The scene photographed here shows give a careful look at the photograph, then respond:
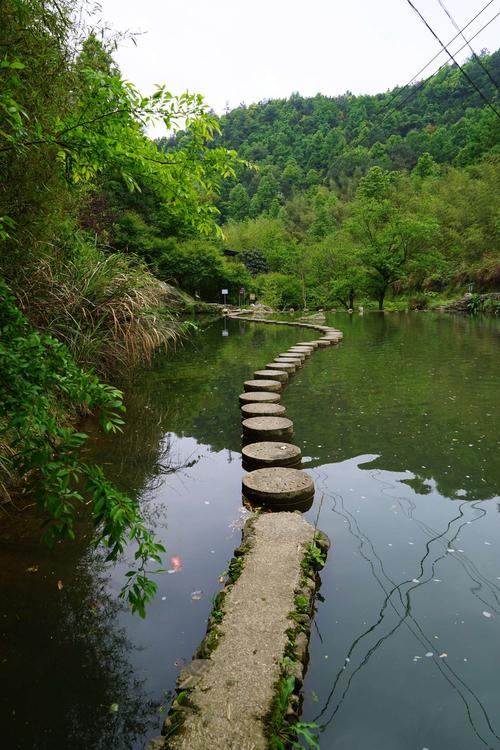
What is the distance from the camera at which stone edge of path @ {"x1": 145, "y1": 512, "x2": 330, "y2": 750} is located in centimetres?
139

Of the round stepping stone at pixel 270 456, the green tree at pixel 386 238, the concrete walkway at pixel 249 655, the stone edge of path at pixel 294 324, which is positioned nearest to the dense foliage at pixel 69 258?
the concrete walkway at pixel 249 655

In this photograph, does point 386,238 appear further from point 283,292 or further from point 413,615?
point 413,615

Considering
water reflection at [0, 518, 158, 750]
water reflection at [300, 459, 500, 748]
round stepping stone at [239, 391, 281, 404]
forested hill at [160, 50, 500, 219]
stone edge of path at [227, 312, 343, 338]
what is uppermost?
forested hill at [160, 50, 500, 219]

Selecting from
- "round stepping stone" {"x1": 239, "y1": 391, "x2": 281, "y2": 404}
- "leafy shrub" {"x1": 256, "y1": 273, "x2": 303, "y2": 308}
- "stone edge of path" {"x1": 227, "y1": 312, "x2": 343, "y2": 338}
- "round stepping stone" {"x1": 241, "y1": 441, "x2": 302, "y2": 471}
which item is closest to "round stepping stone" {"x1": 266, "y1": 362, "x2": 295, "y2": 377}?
"round stepping stone" {"x1": 239, "y1": 391, "x2": 281, "y2": 404}

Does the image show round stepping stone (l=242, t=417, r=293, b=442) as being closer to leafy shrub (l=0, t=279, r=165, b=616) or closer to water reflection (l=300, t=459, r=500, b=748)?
water reflection (l=300, t=459, r=500, b=748)

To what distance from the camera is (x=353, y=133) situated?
62.3 metres

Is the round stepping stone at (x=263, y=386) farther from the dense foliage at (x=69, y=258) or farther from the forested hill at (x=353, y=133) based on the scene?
the forested hill at (x=353, y=133)

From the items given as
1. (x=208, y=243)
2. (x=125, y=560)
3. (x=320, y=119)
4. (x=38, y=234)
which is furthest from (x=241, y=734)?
(x=320, y=119)

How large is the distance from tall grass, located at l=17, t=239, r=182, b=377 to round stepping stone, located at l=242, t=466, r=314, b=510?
77.6 inches

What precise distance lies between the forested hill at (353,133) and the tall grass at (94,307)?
39064 mm

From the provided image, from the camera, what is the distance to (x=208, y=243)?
24641mm

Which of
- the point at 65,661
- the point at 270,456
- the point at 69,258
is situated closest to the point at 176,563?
the point at 65,661

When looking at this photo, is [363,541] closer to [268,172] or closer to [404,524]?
[404,524]

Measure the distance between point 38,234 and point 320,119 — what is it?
74.2 m
